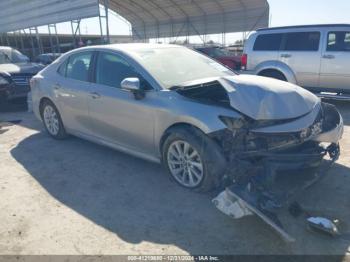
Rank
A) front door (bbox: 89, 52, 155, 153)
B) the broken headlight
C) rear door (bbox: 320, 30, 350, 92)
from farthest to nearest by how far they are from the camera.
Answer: rear door (bbox: 320, 30, 350, 92) → front door (bbox: 89, 52, 155, 153) → the broken headlight

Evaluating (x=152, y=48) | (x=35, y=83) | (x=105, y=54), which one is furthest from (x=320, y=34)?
(x=35, y=83)

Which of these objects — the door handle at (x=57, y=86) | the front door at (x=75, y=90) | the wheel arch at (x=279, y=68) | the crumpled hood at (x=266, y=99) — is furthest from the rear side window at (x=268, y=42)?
the door handle at (x=57, y=86)

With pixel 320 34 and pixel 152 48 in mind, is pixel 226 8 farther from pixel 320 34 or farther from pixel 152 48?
pixel 152 48

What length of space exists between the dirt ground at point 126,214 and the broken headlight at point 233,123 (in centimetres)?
88

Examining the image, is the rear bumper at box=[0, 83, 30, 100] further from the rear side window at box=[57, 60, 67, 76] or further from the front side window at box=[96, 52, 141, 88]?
the front side window at box=[96, 52, 141, 88]

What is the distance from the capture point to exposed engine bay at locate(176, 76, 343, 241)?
3381 millimetres

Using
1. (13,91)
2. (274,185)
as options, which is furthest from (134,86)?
(13,91)

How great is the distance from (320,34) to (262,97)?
5.72m

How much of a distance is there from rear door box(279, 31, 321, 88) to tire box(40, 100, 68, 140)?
5810mm

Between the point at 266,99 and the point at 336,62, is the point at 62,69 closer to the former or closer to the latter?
the point at 266,99

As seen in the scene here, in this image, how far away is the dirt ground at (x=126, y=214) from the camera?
318 centimetres

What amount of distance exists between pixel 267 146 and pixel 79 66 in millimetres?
3387

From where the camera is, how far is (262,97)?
387 centimetres

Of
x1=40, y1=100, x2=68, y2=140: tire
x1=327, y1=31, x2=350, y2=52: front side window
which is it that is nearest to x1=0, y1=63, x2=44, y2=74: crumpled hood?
x1=40, y1=100, x2=68, y2=140: tire
